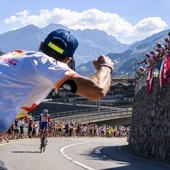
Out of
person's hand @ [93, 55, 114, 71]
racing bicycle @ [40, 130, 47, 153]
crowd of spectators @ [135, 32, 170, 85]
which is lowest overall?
racing bicycle @ [40, 130, 47, 153]

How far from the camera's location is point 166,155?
16406 millimetres

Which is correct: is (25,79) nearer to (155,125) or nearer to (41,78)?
(41,78)

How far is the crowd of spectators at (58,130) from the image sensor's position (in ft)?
88.0

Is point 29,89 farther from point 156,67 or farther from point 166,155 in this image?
point 156,67

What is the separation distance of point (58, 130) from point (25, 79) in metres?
31.6

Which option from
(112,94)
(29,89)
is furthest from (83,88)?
(112,94)

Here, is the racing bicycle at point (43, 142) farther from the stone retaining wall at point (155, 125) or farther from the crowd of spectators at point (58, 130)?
the stone retaining wall at point (155, 125)

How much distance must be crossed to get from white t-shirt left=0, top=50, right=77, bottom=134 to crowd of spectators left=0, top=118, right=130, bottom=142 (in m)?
15.6

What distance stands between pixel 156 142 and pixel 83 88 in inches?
613

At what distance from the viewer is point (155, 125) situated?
19.2 metres

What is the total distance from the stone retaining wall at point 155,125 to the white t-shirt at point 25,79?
13.4 metres

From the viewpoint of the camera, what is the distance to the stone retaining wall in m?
A: 17.2

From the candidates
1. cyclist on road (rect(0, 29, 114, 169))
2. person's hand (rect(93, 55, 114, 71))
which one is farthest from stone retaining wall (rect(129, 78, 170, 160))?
cyclist on road (rect(0, 29, 114, 169))

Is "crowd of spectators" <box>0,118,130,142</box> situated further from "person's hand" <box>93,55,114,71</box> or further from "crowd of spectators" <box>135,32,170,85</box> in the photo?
"person's hand" <box>93,55,114,71</box>
